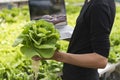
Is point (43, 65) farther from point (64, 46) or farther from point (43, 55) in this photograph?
point (43, 55)

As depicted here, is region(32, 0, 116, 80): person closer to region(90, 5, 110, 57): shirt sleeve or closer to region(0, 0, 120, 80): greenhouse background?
region(90, 5, 110, 57): shirt sleeve

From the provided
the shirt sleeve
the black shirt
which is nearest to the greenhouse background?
the black shirt

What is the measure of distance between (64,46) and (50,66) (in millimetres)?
621

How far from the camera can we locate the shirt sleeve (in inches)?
69.9

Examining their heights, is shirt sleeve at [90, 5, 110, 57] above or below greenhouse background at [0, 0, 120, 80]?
above

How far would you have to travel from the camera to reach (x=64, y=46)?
360cm

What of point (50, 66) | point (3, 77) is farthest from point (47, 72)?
point (3, 77)

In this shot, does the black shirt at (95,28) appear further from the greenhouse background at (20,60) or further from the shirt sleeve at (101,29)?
the greenhouse background at (20,60)

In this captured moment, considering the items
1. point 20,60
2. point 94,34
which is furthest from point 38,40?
point 20,60

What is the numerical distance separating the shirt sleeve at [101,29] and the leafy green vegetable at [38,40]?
27cm

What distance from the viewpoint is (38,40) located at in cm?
193

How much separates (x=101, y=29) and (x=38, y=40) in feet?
1.41

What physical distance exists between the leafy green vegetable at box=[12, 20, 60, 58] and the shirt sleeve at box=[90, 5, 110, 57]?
0.87 feet

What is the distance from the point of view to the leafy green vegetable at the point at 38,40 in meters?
1.86
